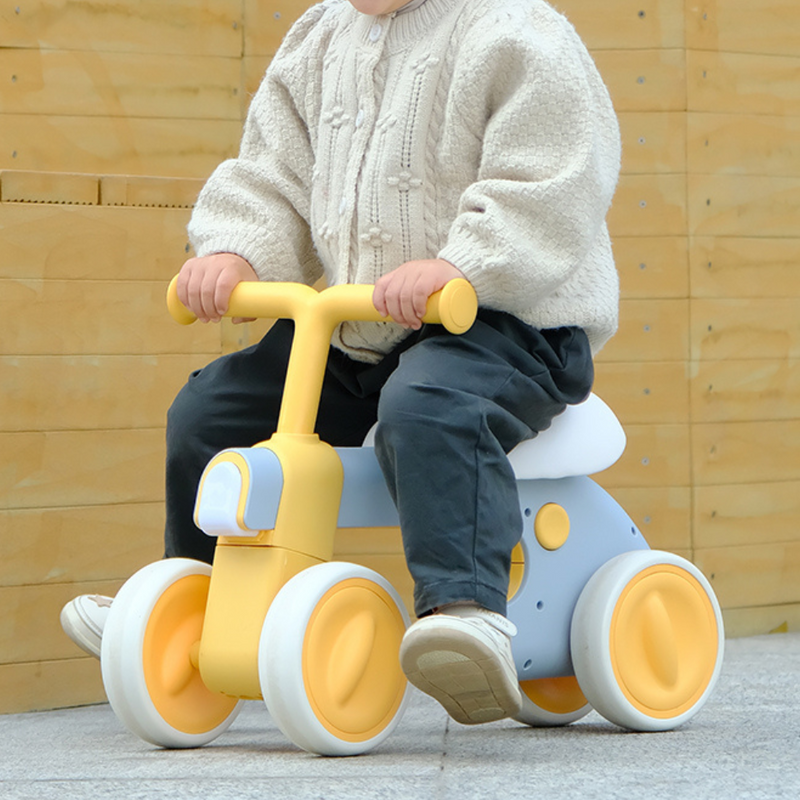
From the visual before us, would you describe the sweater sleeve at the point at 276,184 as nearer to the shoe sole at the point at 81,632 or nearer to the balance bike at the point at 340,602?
the balance bike at the point at 340,602

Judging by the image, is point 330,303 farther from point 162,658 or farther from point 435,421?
point 162,658

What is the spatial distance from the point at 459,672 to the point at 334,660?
5.7 inches

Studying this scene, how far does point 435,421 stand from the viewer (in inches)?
53.2

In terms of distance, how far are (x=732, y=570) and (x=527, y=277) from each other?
4.33ft

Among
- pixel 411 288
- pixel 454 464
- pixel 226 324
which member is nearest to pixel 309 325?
pixel 411 288

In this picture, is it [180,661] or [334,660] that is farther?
[180,661]

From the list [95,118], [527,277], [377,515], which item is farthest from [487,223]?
[95,118]

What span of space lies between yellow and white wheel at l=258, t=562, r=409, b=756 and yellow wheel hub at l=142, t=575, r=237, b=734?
0.17 m

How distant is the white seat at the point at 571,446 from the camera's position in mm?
1551

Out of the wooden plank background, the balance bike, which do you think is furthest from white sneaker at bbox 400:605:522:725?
the wooden plank background

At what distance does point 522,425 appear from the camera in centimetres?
146

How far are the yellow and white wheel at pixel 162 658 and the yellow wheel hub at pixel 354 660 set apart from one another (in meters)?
0.20

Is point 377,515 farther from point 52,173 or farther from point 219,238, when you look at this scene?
point 52,173

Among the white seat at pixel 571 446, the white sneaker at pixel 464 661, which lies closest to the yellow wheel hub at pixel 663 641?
the white seat at pixel 571 446
